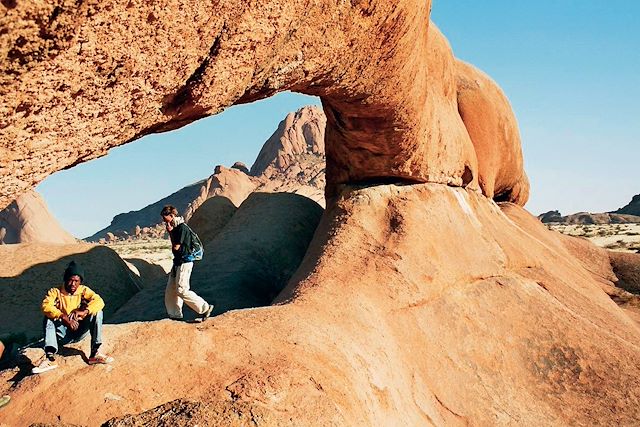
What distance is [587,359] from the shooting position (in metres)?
6.50

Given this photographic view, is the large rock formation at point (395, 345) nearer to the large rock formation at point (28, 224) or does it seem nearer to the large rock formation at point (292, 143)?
the large rock formation at point (28, 224)

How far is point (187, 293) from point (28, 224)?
33.1 metres

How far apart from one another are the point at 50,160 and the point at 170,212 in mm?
2024

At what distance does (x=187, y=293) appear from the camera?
538 centimetres

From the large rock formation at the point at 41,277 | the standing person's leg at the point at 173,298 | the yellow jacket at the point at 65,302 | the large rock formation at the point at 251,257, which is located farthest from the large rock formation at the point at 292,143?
the yellow jacket at the point at 65,302

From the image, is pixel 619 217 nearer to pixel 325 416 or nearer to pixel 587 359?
pixel 587 359

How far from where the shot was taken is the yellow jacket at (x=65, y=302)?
434 cm

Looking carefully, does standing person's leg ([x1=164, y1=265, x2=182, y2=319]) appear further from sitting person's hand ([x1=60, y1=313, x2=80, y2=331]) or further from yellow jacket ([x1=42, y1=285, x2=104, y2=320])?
sitting person's hand ([x1=60, y1=313, x2=80, y2=331])

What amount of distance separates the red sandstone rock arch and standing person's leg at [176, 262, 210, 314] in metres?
1.70

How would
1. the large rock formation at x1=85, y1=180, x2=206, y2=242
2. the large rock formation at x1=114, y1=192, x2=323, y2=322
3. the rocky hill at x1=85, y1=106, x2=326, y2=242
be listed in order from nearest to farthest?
the large rock formation at x1=114, y1=192, x2=323, y2=322
the rocky hill at x1=85, y1=106, x2=326, y2=242
the large rock formation at x1=85, y1=180, x2=206, y2=242

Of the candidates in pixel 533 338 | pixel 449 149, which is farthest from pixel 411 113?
pixel 533 338

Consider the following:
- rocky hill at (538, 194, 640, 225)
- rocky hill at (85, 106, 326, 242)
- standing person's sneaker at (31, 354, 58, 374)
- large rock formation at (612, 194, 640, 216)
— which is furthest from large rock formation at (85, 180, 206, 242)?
standing person's sneaker at (31, 354, 58, 374)

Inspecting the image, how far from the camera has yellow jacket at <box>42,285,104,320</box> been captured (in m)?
4.34

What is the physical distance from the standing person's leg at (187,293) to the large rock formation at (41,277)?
127 inches
